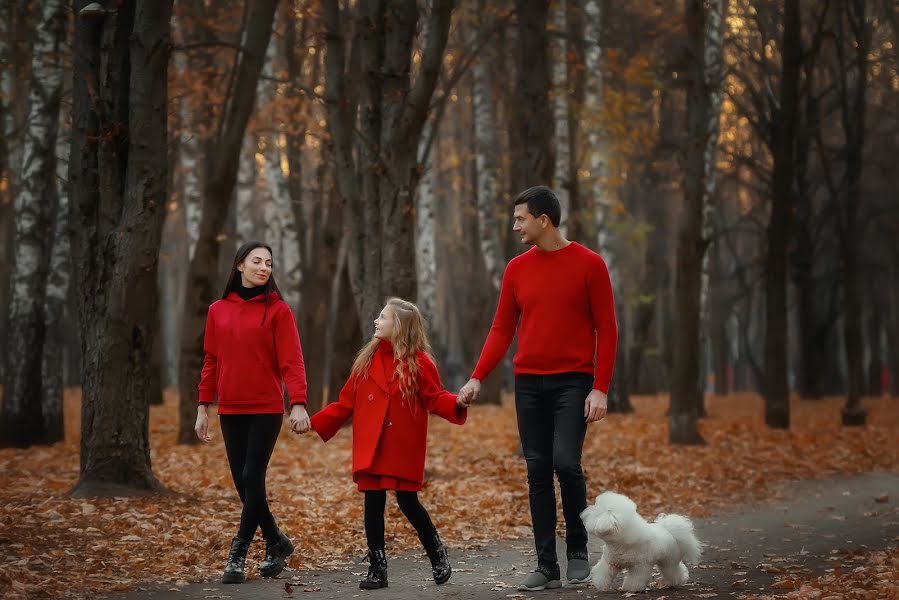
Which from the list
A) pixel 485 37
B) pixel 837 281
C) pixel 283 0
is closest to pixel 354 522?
pixel 485 37

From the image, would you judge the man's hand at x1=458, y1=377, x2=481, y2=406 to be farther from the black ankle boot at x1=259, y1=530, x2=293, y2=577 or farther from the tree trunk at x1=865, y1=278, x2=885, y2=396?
the tree trunk at x1=865, y1=278, x2=885, y2=396

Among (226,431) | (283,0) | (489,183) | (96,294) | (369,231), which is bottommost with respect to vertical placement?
(226,431)

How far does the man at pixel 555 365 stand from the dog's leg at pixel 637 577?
350 mm

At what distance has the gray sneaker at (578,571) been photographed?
23.6 feet

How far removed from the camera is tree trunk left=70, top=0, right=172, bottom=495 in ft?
34.9

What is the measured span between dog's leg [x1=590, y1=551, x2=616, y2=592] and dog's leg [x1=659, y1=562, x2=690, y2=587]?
0.34 meters

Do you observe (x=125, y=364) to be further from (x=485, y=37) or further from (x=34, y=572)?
(x=485, y=37)

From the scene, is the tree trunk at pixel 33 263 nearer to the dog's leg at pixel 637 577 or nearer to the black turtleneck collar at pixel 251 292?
the black turtleneck collar at pixel 251 292

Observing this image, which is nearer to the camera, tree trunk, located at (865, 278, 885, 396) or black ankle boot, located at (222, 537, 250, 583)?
black ankle boot, located at (222, 537, 250, 583)

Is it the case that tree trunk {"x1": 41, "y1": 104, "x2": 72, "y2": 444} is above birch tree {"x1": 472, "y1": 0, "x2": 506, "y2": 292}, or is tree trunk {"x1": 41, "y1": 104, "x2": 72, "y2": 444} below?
below

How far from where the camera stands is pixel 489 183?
85.5ft

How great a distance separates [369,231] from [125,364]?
12.8 ft

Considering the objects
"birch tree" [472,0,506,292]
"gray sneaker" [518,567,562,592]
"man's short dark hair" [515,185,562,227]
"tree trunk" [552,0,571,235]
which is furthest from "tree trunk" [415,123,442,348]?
"gray sneaker" [518,567,562,592]

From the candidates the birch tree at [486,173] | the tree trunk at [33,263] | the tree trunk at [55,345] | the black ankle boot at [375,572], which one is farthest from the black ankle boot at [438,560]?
the birch tree at [486,173]
